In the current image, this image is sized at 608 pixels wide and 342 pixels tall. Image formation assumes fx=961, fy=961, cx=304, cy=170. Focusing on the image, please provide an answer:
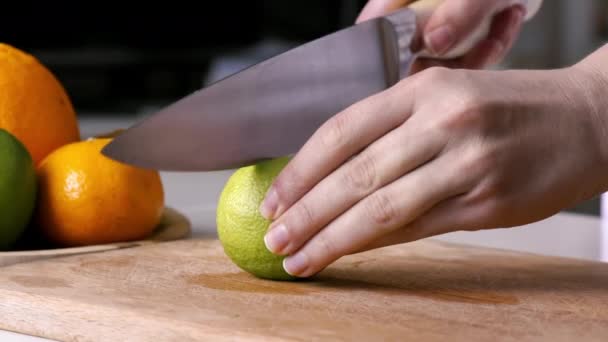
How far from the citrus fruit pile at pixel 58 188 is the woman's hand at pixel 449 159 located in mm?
343

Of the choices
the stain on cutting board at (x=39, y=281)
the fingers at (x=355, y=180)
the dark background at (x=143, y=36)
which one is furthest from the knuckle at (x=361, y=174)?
the dark background at (x=143, y=36)

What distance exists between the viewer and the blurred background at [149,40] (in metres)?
3.31

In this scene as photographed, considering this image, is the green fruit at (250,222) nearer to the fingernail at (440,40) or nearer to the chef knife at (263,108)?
the chef knife at (263,108)

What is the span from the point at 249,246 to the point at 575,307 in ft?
1.09

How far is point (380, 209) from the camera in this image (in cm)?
90

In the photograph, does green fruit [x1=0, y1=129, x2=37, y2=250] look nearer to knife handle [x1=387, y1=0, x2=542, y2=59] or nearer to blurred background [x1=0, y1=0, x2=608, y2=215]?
knife handle [x1=387, y1=0, x2=542, y2=59]

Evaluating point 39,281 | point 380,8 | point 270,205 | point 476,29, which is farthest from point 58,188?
point 476,29

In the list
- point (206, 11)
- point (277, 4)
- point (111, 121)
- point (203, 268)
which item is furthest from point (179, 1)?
point (203, 268)

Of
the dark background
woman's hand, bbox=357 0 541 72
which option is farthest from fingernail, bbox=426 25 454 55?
the dark background

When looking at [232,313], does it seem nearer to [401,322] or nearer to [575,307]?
[401,322]

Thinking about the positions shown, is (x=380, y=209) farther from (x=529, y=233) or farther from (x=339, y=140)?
(x=529, y=233)

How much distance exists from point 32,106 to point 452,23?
0.57 meters

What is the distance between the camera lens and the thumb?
49.0 inches

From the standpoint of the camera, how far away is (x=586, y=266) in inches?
44.4
